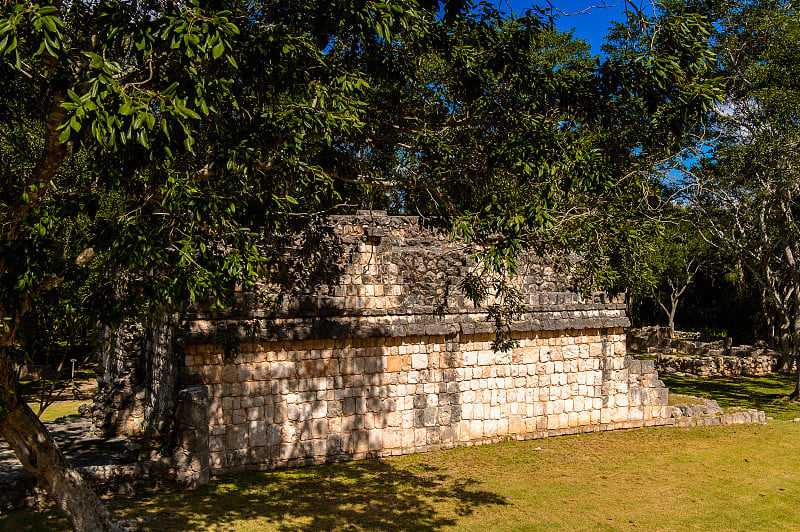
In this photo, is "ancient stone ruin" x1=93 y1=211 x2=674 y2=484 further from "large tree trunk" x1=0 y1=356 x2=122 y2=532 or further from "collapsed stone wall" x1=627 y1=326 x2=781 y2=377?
"collapsed stone wall" x1=627 y1=326 x2=781 y2=377

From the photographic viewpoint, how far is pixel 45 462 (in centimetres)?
611

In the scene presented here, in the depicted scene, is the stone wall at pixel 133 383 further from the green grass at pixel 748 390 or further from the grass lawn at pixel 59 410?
the green grass at pixel 748 390

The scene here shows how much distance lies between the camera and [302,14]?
718cm

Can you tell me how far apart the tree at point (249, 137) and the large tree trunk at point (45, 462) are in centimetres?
2

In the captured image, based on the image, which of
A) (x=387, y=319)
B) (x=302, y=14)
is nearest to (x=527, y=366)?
(x=387, y=319)

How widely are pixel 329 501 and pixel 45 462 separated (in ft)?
12.7

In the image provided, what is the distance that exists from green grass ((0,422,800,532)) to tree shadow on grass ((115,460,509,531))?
15 mm

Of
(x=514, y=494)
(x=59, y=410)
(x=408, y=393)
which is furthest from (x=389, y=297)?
(x=59, y=410)

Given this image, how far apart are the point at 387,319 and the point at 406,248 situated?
1.37 metres

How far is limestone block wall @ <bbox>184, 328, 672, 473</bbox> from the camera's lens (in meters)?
10.0

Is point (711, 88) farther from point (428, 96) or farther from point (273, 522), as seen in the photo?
point (273, 522)

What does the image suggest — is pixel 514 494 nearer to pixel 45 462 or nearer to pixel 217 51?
pixel 45 462

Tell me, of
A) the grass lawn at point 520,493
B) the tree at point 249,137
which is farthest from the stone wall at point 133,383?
the grass lawn at point 520,493

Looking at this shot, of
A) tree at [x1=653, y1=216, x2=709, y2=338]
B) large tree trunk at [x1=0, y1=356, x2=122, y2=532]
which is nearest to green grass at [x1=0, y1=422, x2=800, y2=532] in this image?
large tree trunk at [x1=0, y1=356, x2=122, y2=532]
